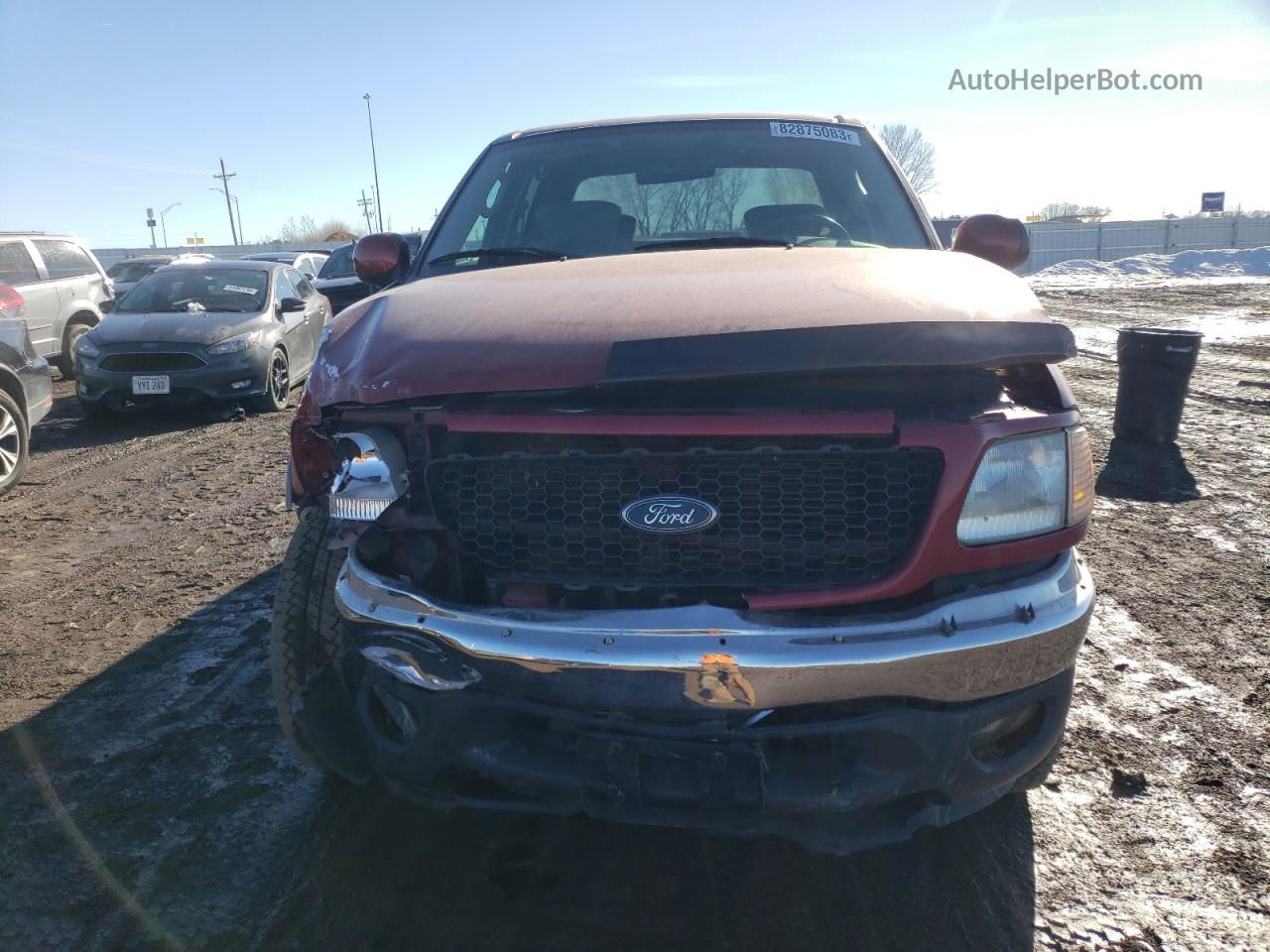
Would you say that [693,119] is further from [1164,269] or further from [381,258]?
[1164,269]

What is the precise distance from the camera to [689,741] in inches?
73.4

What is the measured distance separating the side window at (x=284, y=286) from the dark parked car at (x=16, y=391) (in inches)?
140

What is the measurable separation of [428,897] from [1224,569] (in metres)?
4.05

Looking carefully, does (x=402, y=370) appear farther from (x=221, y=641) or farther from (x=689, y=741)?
(x=221, y=641)

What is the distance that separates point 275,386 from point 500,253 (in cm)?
697

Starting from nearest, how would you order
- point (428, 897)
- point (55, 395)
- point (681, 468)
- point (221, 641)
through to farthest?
point (681, 468) → point (428, 897) → point (221, 641) → point (55, 395)

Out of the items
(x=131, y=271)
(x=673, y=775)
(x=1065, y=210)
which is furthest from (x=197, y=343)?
(x=1065, y=210)

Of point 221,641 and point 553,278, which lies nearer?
point 553,278

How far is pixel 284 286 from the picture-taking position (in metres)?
10.6

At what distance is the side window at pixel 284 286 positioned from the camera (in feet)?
33.8

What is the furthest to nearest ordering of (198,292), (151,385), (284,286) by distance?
1. (284,286)
2. (198,292)
3. (151,385)

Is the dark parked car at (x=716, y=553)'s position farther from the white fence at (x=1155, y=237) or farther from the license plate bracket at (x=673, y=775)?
the white fence at (x=1155, y=237)

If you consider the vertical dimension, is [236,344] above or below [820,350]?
below

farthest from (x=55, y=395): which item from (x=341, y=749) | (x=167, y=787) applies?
(x=341, y=749)
